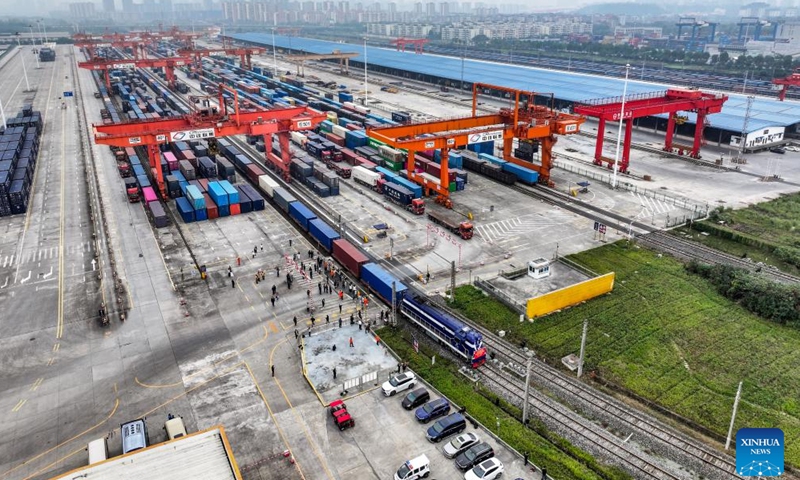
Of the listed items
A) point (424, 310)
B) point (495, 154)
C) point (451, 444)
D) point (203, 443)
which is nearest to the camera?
point (203, 443)

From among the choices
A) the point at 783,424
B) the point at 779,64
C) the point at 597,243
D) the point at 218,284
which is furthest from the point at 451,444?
the point at 779,64

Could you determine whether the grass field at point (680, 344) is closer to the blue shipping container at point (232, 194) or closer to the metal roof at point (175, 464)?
the metal roof at point (175, 464)

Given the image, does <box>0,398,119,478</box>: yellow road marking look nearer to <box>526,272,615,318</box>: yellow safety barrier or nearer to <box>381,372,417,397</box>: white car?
<box>381,372,417,397</box>: white car

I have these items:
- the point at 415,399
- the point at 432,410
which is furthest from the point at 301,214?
the point at 432,410

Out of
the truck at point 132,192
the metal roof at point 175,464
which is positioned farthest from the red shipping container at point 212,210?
the metal roof at point 175,464

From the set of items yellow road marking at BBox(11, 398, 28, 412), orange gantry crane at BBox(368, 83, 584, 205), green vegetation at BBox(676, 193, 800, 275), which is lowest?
yellow road marking at BBox(11, 398, 28, 412)

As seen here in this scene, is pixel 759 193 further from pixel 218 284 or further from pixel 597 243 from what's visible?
pixel 218 284

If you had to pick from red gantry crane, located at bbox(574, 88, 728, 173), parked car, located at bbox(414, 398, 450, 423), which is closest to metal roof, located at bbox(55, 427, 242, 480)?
parked car, located at bbox(414, 398, 450, 423)
